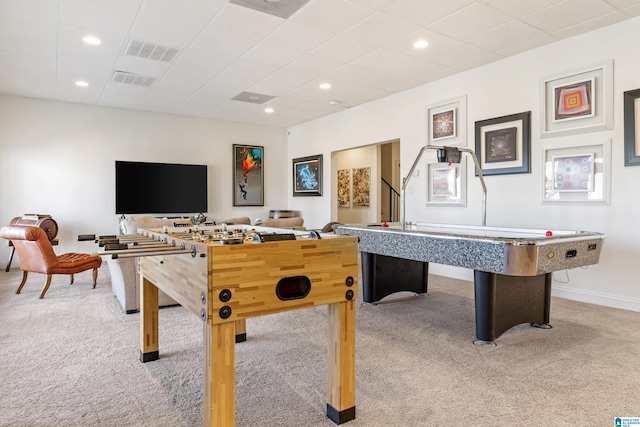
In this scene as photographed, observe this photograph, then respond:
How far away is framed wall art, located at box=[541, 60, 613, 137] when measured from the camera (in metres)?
3.79

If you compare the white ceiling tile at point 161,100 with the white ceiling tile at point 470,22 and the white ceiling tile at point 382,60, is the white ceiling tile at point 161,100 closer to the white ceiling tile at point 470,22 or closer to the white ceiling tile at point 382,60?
the white ceiling tile at point 382,60

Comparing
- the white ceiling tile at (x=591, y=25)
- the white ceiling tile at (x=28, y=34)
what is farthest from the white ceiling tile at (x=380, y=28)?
the white ceiling tile at (x=28, y=34)

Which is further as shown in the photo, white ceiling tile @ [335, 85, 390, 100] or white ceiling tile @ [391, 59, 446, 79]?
white ceiling tile @ [335, 85, 390, 100]

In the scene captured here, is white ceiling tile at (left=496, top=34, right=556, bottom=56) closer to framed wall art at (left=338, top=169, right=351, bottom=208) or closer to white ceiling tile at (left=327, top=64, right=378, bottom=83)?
white ceiling tile at (left=327, top=64, right=378, bottom=83)

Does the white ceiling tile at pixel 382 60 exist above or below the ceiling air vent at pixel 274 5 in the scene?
above

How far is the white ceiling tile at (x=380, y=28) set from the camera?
3631mm

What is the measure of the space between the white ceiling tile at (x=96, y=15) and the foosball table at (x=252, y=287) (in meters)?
2.48

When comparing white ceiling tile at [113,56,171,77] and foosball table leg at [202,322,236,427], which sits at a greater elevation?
white ceiling tile at [113,56,171,77]

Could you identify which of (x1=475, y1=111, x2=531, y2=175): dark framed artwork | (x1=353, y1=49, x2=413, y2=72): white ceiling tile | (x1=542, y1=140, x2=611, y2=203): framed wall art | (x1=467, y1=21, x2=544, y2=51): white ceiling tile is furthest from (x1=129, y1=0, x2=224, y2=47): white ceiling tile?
(x1=542, y1=140, x2=611, y2=203): framed wall art

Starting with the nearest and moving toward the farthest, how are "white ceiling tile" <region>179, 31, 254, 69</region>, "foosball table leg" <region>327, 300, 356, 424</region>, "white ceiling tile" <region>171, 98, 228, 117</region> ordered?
"foosball table leg" <region>327, 300, 356, 424</region> → "white ceiling tile" <region>179, 31, 254, 69</region> → "white ceiling tile" <region>171, 98, 228, 117</region>

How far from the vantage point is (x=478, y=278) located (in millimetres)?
2832

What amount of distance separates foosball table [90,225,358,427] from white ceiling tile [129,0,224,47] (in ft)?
7.47

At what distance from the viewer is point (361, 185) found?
9.03 m

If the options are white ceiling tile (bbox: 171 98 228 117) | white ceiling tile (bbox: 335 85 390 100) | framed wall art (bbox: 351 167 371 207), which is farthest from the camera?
framed wall art (bbox: 351 167 371 207)
